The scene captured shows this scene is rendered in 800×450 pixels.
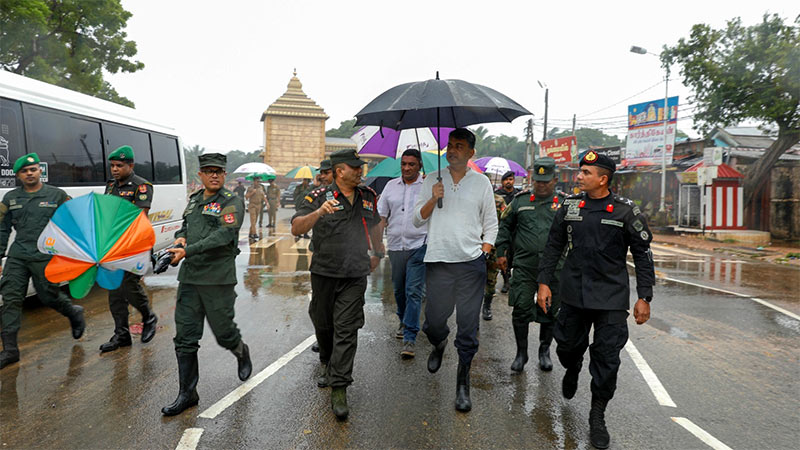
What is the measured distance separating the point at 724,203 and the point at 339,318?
64.9 ft

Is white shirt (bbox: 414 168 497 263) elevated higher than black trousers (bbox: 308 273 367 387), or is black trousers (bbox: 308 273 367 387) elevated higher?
white shirt (bbox: 414 168 497 263)

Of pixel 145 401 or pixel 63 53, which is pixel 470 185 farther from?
pixel 63 53

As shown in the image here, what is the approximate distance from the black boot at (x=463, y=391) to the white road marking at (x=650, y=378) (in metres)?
1.47

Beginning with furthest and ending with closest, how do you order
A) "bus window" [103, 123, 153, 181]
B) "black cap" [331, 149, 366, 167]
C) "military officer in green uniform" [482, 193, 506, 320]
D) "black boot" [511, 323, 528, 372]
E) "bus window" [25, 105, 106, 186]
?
"bus window" [103, 123, 153, 181] → "military officer in green uniform" [482, 193, 506, 320] → "bus window" [25, 105, 106, 186] → "black boot" [511, 323, 528, 372] → "black cap" [331, 149, 366, 167]

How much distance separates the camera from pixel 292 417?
3.47 meters

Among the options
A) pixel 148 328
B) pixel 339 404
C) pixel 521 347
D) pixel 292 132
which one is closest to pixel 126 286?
pixel 148 328

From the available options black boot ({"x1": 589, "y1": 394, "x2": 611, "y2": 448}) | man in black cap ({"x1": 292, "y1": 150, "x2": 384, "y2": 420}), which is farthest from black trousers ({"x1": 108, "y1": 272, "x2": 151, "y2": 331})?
black boot ({"x1": 589, "y1": 394, "x2": 611, "y2": 448})

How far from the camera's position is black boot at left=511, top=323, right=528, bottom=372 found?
444 cm

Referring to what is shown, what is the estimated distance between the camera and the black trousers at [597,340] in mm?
3295

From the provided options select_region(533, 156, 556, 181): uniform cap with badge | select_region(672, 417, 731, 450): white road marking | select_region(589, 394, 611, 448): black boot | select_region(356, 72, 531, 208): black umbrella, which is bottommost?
select_region(672, 417, 731, 450): white road marking

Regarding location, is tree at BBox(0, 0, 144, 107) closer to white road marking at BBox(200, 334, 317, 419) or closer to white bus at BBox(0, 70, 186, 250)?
white bus at BBox(0, 70, 186, 250)

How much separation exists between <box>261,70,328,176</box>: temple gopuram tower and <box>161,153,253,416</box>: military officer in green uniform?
141ft

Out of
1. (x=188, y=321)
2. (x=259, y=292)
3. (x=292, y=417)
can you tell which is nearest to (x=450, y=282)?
(x=292, y=417)

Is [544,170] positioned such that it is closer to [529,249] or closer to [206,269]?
[529,249]
